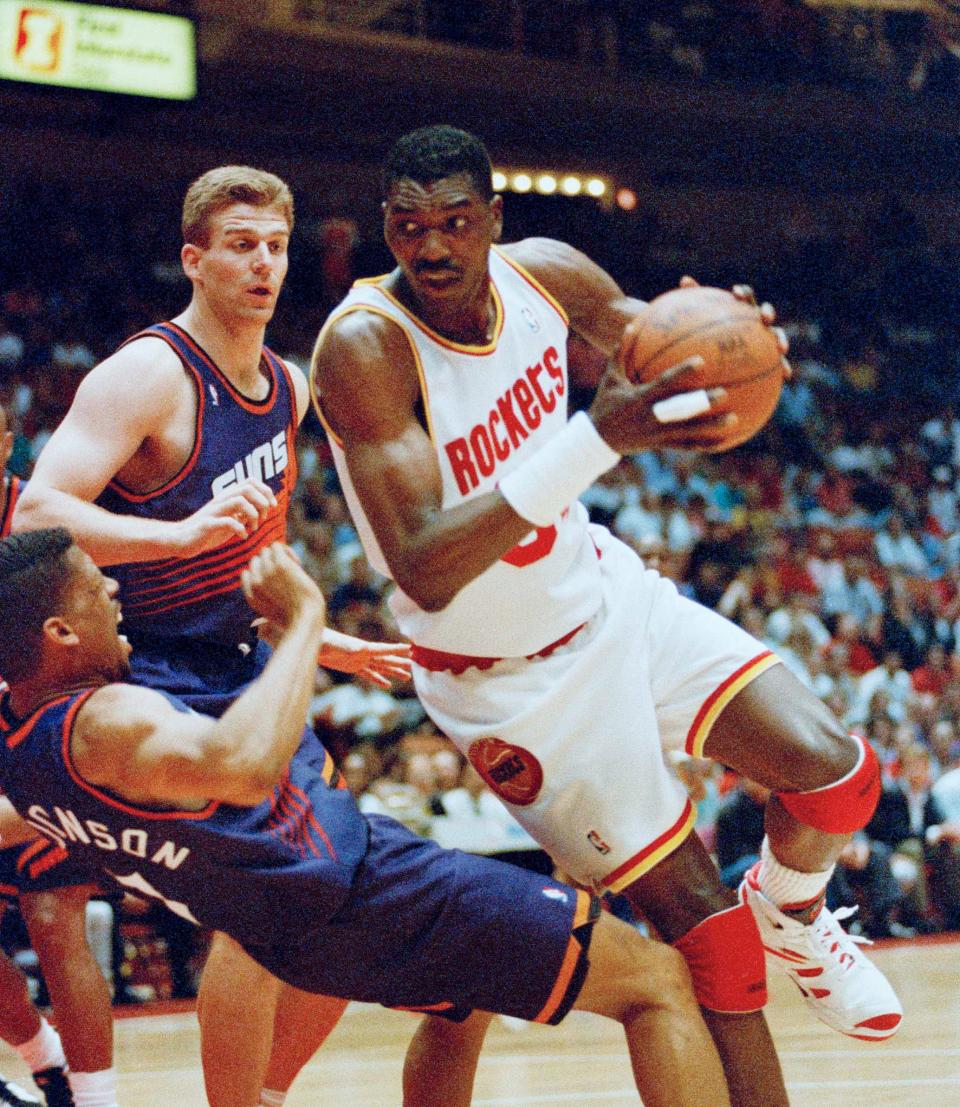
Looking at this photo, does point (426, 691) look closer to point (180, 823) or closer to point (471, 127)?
point (180, 823)

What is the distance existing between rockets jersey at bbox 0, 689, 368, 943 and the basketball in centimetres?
115

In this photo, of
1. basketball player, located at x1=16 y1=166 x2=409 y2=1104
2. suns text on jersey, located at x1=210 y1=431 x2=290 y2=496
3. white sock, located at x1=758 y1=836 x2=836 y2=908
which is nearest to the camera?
basketball player, located at x1=16 y1=166 x2=409 y2=1104

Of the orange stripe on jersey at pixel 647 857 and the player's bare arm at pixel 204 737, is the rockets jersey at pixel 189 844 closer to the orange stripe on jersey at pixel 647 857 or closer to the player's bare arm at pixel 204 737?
the player's bare arm at pixel 204 737

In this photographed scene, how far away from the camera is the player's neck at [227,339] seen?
3.84m

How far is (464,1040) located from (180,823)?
102 cm

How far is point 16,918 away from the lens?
714 cm

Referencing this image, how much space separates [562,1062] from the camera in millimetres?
5906

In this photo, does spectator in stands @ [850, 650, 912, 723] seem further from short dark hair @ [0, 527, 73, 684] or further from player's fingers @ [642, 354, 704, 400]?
short dark hair @ [0, 527, 73, 684]

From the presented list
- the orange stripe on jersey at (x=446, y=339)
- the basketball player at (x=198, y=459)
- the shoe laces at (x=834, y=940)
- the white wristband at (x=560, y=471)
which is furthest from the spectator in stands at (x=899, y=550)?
the white wristband at (x=560, y=471)

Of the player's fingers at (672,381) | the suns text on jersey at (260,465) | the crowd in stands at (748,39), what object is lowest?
the suns text on jersey at (260,465)

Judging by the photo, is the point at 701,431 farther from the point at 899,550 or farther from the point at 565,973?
the point at 899,550

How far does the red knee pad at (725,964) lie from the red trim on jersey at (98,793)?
114 centimetres

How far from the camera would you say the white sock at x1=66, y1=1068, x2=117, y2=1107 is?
4.17 meters

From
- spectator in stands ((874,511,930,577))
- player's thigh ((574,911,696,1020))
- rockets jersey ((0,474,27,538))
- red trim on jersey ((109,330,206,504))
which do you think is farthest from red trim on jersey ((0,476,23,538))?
spectator in stands ((874,511,930,577))
